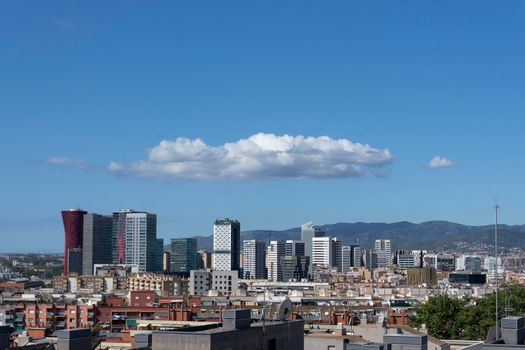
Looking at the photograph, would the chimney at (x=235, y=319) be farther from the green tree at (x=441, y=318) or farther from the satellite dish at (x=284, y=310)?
the green tree at (x=441, y=318)

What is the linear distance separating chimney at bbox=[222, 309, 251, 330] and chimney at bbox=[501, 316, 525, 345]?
24.6 ft

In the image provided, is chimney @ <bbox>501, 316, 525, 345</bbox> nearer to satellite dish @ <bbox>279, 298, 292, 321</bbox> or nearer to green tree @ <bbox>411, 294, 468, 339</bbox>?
satellite dish @ <bbox>279, 298, 292, 321</bbox>

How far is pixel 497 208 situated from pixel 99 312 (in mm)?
83832

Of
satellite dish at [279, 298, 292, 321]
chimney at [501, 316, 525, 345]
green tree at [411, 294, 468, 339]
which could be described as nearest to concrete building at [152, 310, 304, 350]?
satellite dish at [279, 298, 292, 321]

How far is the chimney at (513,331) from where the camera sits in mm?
28500

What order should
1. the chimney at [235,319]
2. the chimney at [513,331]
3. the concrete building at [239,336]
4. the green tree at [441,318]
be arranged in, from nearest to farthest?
the concrete building at [239,336]
the chimney at [235,319]
the chimney at [513,331]
the green tree at [441,318]

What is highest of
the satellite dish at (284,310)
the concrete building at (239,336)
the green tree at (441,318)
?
the satellite dish at (284,310)

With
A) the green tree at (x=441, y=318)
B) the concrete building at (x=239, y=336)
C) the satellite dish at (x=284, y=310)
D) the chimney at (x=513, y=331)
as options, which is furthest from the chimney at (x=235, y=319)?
the green tree at (x=441, y=318)

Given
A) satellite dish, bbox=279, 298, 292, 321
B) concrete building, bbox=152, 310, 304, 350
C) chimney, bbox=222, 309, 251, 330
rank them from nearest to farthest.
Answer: concrete building, bbox=152, 310, 304, 350 → chimney, bbox=222, 309, 251, 330 → satellite dish, bbox=279, 298, 292, 321

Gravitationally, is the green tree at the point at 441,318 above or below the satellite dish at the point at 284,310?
below

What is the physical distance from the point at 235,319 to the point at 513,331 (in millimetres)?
8052

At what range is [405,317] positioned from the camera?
78.8m

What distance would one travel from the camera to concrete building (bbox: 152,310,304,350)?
25812 mm

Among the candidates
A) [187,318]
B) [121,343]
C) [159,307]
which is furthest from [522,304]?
[159,307]
